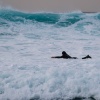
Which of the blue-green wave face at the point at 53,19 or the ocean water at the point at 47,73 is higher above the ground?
the blue-green wave face at the point at 53,19

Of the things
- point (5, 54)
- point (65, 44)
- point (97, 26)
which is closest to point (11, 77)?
point (5, 54)

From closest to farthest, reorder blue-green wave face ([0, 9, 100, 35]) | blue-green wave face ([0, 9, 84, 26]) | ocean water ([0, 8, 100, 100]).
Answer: ocean water ([0, 8, 100, 100])
blue-green wave face ([0, 9, 100, 35])
blue-green wave face ([0, 9, 84, 26])

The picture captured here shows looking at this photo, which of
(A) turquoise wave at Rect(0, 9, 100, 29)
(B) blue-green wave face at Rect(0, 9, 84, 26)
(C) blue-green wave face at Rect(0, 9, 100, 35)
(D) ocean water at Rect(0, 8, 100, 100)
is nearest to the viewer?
(D) ocean water at Rect(0, 8, 100, 100)

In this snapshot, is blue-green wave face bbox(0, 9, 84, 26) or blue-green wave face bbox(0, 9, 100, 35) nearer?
blue-green wave face bbox(0, 9, 100, 35)

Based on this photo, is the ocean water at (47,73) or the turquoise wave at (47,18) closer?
the ocean water at (47,73)

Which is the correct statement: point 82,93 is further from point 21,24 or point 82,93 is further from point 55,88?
point 21,24

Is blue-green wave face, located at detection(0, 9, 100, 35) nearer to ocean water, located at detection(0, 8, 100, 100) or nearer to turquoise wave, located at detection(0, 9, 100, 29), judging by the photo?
turquoise wave, located at detection(0, 9, 100, 29)

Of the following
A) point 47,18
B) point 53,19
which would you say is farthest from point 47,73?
point 47,18

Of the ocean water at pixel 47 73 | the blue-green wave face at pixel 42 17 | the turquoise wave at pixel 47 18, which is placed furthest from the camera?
the blue-green wave face at pixel 42 17

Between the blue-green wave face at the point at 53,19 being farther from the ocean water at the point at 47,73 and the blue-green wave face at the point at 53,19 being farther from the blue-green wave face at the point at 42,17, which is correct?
the ocean water at the point at 47,73

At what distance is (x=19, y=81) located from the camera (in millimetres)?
5371

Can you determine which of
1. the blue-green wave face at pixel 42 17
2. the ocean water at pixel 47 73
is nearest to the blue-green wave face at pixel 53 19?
the blue-green wave face at pixel 42 17

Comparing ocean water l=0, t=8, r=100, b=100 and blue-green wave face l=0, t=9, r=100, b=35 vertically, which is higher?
blue-green wave face l=0, t=9, r=100, b=35

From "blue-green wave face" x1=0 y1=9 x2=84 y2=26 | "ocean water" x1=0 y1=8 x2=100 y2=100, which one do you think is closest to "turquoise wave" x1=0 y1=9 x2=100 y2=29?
"blue-green wave face" x1=0 y1=9 x2=84 y2=26
